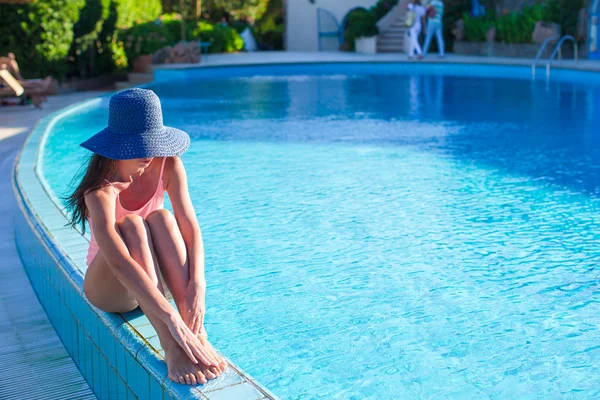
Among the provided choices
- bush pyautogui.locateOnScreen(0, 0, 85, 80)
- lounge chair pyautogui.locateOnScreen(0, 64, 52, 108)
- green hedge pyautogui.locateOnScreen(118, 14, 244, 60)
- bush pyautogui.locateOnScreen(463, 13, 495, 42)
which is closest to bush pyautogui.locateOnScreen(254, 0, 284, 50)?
green hedge pyautogui.locateOnScreen(118, 14, 244, 60)

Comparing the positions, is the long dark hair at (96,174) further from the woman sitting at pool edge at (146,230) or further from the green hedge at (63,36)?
the green hedge at (63,36)

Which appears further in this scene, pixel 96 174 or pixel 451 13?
pixel 451 13

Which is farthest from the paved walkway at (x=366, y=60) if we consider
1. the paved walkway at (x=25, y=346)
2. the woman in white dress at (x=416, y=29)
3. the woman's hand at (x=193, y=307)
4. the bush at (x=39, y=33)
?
the woman's hand at (x=193, y=307)

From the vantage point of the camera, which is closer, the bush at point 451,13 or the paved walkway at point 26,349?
the paved walkway at point 26,349

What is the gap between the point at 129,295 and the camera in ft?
9.53

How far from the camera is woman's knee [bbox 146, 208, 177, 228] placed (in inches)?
107

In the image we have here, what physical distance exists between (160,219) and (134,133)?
319mm

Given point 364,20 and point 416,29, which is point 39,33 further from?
point 364,20

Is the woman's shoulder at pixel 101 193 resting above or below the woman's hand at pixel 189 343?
above

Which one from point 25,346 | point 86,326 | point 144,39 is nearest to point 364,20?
point 144,39

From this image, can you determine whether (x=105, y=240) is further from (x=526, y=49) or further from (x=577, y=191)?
(x=526, y=49)

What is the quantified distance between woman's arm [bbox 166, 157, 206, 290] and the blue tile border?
29 cm

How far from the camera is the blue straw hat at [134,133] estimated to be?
8.77ft

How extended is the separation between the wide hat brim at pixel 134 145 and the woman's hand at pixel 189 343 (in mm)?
578
